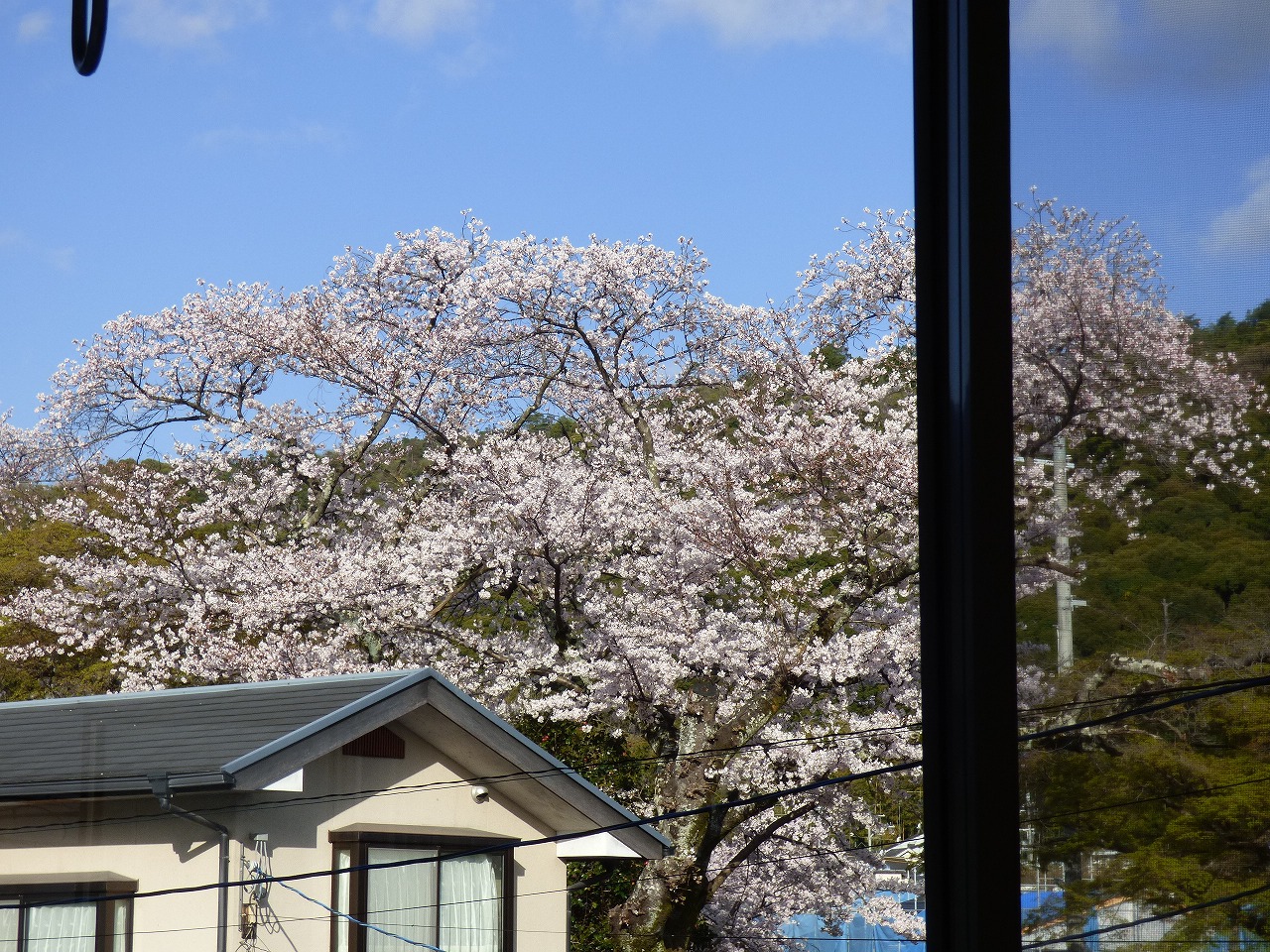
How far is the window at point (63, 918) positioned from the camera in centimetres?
127

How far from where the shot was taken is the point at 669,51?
240cm

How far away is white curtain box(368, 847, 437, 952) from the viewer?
5.80 feet

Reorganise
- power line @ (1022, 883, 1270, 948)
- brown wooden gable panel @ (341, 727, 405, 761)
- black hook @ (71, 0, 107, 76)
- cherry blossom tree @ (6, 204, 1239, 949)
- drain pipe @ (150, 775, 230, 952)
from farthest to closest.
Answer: cherry blossom tree @ (6, 204, 1239, 949) < brown wooden gable panel @ (341, 727, 405, 761) < drain pipe @ (150, 775, 230, 952) < black hook @ (71, 0, 107, 76) < power line @ (1022, 883, 1270, 948)

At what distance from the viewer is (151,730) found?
1532 mm

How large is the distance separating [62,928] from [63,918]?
1cm

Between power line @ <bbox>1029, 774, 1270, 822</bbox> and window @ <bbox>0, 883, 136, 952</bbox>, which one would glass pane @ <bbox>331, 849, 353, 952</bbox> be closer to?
window @ <bbox>0, 883, 136, 952</bbox>

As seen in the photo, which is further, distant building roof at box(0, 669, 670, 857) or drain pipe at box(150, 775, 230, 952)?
drain pipe at box(150, 775, 230, 952)

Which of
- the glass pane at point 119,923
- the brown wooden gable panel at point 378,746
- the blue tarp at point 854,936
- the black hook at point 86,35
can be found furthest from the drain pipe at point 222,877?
the blue tarp at point 854,936

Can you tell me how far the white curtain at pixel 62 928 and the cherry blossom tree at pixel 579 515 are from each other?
647 millimetres

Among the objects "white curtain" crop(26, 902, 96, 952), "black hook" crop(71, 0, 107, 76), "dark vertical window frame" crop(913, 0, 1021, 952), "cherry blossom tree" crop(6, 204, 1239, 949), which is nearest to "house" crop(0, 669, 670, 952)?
"white curtain" crop(26, 902, 96, 952)

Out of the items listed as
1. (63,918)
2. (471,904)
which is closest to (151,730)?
(63,918)

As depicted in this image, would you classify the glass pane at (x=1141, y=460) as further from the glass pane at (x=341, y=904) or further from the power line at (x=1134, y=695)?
the glass pane at (x=341, y=904)

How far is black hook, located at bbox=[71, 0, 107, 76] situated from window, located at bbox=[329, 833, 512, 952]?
4.15 ft

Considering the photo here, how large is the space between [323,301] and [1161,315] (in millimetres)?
2255
